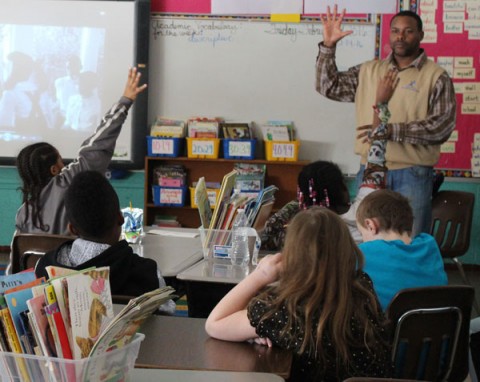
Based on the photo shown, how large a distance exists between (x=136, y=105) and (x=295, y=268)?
4.40 meters

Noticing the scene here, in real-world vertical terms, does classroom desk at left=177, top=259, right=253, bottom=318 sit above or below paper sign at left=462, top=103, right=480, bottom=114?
below

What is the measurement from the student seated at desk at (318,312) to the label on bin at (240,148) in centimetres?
404

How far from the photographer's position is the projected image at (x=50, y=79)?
6.13 m

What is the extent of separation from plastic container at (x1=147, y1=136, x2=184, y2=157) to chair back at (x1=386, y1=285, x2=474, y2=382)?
3.83 m

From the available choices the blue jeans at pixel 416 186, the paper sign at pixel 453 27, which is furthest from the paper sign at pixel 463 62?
the blue jeans at pixel 416 186

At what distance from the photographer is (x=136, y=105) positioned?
612 centimetres

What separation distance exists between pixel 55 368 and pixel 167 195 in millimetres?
4776

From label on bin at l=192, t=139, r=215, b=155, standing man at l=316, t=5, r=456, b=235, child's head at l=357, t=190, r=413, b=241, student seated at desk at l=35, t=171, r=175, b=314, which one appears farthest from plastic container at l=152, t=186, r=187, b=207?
child's head at l=357, t=190, r=413, b=241

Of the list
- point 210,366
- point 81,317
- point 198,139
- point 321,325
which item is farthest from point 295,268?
point 198,139

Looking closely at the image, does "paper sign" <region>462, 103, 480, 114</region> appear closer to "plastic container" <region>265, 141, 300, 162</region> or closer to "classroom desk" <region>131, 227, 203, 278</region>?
"plastic container" <region>265, 141, 300, 162</region>

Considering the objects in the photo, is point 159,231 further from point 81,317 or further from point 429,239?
point 81,317

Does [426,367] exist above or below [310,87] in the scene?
below

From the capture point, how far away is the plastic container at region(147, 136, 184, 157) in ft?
19.8

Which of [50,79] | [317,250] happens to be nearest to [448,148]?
[50,79]
